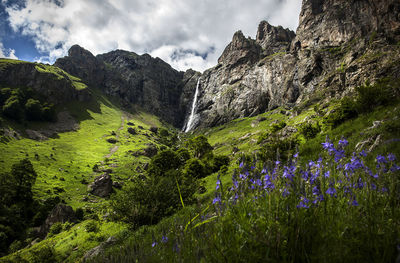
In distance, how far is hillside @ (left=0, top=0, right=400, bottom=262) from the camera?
2486 millimetres

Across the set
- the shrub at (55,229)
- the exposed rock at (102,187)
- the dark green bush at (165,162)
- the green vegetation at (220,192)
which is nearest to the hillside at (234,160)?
the green vegetation at (220,192)

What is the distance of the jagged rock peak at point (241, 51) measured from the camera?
177288mm

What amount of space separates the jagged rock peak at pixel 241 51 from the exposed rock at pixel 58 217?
6925 inches

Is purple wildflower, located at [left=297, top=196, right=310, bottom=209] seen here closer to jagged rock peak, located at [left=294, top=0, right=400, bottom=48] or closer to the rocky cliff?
the rocky cliff

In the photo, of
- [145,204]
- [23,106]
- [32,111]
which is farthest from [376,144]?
[23,106]

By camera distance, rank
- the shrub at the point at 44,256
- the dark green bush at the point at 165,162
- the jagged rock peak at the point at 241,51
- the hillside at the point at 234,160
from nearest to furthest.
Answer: the hillside at the point at 234,160, the shrub at the point at 44,256, the dark green bush at the point at 165,162, the jagged rock peak at the point at 241,51

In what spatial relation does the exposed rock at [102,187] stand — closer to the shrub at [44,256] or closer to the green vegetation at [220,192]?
the green vegetation at [220,192]

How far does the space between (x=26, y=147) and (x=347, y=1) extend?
182 metres

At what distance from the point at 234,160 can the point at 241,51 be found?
167898 mm

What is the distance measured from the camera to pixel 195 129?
169m

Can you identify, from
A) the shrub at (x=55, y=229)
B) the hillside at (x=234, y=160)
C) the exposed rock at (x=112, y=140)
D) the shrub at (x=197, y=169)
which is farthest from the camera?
the exposed rock at (x=112, y=140)

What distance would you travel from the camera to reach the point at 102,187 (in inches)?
1813

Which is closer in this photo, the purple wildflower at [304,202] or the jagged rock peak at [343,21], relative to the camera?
the purple wildflower at [304,202]

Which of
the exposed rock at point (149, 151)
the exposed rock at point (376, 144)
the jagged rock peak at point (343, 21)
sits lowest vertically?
the exposed rock at point (376, 144)
